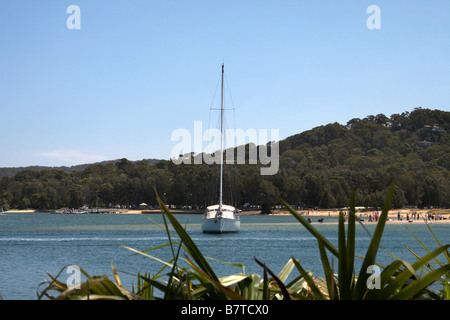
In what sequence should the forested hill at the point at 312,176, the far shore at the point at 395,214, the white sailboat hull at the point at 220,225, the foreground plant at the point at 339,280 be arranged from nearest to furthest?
the foreground plant at the point at 339,280 < the white sailboat hull at the point at 220,225 < the far shore at the point at 395,214 < the forested hill at the point at 312,176

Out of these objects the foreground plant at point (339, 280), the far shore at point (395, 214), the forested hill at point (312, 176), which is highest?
the forested hill at point (312, 176)

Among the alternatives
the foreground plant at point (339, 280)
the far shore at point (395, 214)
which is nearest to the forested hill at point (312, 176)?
the far shore at point (395, 214)

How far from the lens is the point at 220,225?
50.3 m

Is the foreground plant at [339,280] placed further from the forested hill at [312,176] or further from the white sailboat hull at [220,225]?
the forested hill at [312,176]

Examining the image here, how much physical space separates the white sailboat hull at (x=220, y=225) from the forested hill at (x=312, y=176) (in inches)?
1486

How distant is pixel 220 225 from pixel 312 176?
2643 inches

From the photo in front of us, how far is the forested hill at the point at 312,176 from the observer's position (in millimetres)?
108750

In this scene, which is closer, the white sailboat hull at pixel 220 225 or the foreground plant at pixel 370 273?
the foreground plant at pixel 370 273

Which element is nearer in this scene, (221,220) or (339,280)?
(339,280)

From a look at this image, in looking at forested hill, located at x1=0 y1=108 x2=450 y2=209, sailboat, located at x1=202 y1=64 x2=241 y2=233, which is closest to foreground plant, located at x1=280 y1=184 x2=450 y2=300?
sailboat, located at x1=202 y1=64 x2=241 y2=233

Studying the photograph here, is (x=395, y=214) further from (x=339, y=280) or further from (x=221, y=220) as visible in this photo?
(x=339, y=280)

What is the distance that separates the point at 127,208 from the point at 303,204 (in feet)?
147

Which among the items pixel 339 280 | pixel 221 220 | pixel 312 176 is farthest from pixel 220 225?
pixel 312 176
